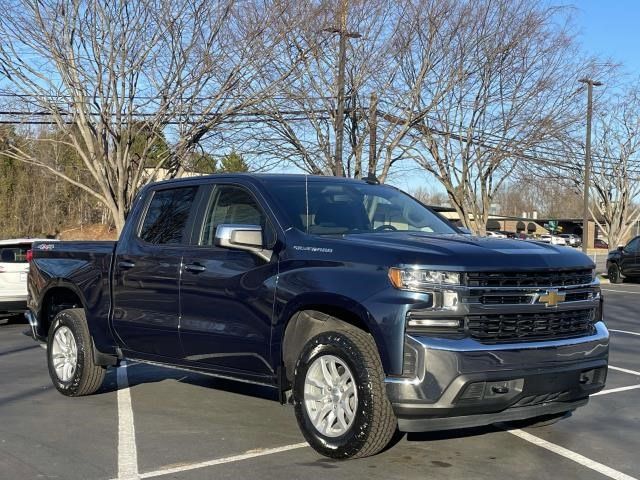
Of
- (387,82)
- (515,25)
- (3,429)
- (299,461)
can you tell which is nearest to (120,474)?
(299,461)

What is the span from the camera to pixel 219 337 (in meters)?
5.92

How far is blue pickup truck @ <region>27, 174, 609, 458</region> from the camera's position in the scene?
4754 millimetres

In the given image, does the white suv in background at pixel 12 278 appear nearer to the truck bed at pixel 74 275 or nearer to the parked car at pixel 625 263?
the truck bed at pixel 74 275

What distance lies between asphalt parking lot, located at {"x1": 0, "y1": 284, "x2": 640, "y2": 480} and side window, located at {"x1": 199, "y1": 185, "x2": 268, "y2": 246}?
154 centimetres

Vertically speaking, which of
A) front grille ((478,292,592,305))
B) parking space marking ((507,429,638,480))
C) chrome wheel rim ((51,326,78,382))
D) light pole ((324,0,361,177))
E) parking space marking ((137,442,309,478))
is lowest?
parking space marking ((137,442,309,478))

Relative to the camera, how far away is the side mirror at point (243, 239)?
556 centimetres

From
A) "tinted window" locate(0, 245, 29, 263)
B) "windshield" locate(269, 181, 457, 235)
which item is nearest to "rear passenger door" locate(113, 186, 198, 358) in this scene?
"windshield" locate(269, 181, 457, 235)

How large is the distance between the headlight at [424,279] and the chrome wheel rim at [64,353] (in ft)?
12.5

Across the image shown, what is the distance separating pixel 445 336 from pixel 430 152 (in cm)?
1960

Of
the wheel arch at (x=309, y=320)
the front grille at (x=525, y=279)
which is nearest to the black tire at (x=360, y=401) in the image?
the wheel arch at (x=309, y=320)

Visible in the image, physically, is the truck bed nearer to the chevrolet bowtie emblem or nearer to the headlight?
the headlight

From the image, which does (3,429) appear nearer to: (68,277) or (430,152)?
(68,277)

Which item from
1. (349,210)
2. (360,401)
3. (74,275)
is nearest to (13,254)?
(74,275)

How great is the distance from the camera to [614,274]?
26.3 m
